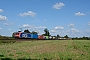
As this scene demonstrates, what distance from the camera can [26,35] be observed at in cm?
7956

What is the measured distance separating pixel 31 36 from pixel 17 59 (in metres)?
74.3

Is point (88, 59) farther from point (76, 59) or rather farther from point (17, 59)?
point (17, 59)

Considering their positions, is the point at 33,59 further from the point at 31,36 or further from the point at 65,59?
the point at 31,36

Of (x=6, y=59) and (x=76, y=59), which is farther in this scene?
(x=76, y=59)

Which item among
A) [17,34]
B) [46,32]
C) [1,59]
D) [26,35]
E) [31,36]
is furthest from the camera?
[46,32]

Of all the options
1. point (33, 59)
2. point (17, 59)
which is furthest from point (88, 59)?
point (17, 59)

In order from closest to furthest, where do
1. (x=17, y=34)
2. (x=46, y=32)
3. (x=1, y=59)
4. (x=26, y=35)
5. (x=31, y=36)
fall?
(x=1, y=59), (x=17, y=34), (x=26, y=35), (x=31, y=36), (x=46, y=32)

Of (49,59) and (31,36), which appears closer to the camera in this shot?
(49,59)

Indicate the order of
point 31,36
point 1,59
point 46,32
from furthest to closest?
point 46,32
point 31,36
point 1,59

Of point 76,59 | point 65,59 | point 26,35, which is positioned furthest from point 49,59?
point 26,35

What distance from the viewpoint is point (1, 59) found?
37.5 feet

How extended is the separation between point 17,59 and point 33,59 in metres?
1.06

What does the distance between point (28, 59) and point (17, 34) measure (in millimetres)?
62472

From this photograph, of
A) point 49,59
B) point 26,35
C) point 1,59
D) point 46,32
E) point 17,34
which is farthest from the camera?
point 46,32
